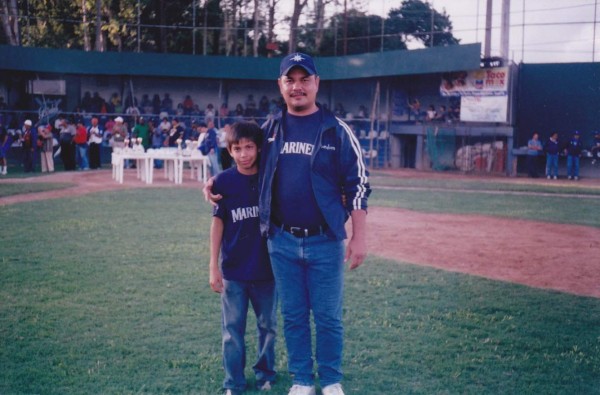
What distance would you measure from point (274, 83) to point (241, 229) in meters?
29.9

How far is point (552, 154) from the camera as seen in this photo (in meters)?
24.6

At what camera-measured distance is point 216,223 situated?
13.1ft

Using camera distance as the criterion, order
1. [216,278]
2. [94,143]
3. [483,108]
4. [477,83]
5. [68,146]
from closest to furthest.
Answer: [216,278] < [68,146] < [94,143] < [483,108] < [477,83]

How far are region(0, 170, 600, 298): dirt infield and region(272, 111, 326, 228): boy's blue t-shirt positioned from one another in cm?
428

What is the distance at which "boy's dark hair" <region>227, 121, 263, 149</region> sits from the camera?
153 inches

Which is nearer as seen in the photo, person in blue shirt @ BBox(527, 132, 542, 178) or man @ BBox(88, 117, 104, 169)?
man @ BBox(88, 117, 104, 169)

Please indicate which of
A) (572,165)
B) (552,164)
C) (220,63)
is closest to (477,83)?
(552,164)

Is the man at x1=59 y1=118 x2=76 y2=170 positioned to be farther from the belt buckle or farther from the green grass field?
the belt buckle

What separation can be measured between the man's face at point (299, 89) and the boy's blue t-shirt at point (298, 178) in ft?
0.31

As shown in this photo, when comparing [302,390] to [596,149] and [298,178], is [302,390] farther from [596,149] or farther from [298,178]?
[596,149]

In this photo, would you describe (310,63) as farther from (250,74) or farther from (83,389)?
(250,74)

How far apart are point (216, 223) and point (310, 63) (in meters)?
1.15

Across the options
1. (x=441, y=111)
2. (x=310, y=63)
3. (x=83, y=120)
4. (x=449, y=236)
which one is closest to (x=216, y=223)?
(x=310, y=63)

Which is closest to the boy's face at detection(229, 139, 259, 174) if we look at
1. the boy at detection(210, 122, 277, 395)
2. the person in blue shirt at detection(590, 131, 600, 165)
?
the boy at detection(210, 122, 277, 395)
